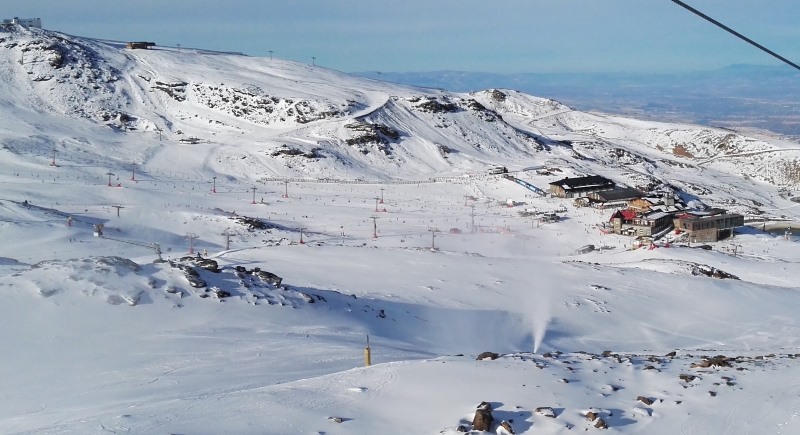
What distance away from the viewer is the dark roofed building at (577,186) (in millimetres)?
56938

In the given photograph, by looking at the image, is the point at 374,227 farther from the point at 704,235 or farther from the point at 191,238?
the point at 704,235

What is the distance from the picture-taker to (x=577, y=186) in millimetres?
57500

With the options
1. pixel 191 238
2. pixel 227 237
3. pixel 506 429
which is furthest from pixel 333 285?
pixel 506 429

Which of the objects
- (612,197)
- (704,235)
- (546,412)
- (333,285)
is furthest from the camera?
(612,197)

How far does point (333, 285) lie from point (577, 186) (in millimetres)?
39339

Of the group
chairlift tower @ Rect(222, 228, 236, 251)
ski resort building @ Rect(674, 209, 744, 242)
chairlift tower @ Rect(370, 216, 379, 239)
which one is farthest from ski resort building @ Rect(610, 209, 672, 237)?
chairlift tower @ Rect(222, 228, 236, 251)

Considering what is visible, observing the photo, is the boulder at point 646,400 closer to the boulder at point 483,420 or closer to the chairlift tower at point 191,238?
the boulder at point 483,420

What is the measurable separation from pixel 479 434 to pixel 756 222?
49696 millimetres

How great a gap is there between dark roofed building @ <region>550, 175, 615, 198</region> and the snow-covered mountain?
3.02 meters

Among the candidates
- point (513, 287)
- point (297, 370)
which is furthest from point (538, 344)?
point (297, 370)

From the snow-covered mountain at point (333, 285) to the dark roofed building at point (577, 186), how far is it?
302cm

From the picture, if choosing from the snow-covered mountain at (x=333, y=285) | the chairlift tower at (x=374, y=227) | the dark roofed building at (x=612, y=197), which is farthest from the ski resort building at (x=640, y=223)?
the chairlift tower at (x=374, y=227)

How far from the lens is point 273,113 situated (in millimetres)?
74000

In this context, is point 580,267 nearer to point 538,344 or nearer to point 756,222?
point 538,344
